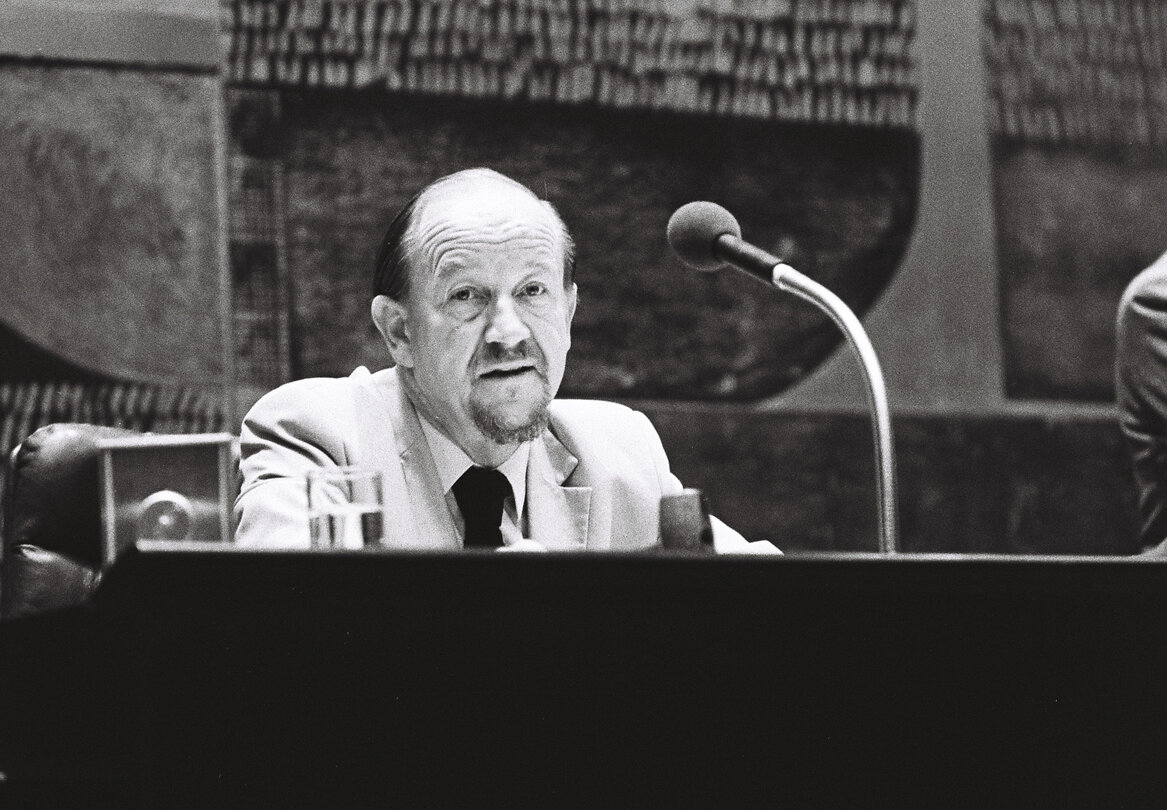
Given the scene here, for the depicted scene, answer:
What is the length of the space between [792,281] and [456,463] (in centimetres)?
52

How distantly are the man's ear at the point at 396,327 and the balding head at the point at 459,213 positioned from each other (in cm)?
2

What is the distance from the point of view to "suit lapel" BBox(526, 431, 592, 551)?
211cm

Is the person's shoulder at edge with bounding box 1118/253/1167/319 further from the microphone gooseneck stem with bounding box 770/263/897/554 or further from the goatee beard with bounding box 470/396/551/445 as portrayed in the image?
the goatee beard with bounding box 470/396/551/445

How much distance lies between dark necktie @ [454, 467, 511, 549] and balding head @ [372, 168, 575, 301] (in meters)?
0.30

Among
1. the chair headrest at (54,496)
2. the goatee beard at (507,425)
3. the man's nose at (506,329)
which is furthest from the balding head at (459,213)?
the chair headrest at (54,496)

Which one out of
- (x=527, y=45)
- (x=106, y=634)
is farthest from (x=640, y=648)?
(x=527, y=45)

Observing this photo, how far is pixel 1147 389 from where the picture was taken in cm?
305

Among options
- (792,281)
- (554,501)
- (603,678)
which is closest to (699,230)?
(792,281)

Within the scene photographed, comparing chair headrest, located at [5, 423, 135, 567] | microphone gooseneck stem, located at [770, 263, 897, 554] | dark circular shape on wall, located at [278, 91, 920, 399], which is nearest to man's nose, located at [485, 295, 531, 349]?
microphone gooseneck stem, located at [770, 263, 897, 554]

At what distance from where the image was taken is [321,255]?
128 inches

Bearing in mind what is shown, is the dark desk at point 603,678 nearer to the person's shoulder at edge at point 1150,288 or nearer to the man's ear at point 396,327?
the man's ear at point 396,327

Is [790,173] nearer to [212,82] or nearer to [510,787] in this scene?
[212,82]

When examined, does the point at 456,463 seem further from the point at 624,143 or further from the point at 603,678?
the point at 624,143

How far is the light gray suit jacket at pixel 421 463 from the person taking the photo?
2.07m
